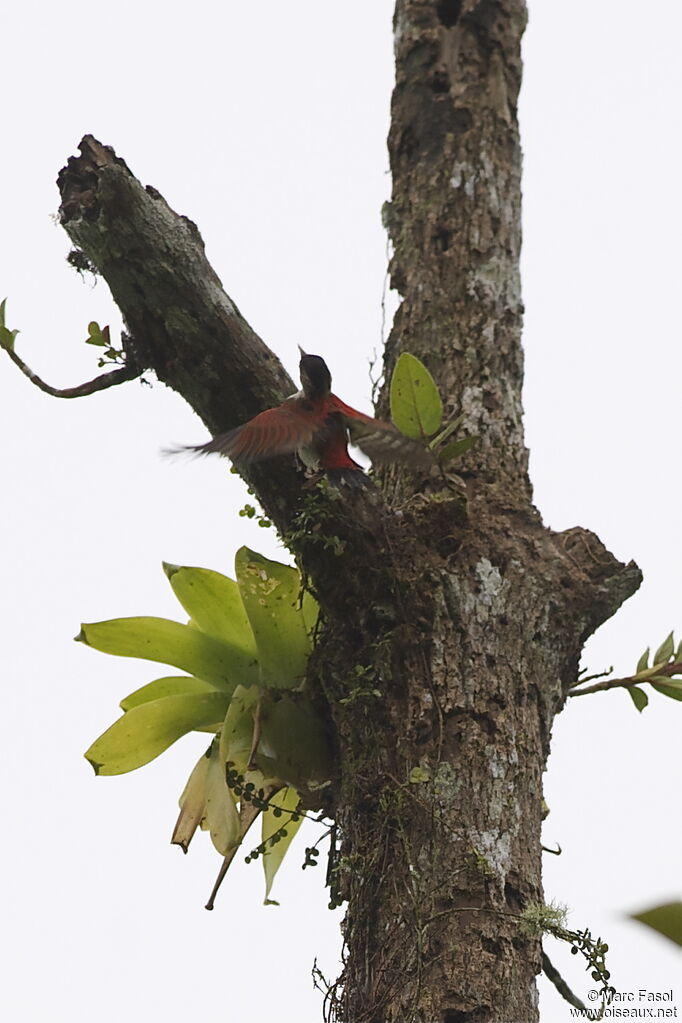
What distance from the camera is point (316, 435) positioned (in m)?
1.75

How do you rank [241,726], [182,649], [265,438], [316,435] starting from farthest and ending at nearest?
[182,649] < [241,726] < [316,435] < [265,438]

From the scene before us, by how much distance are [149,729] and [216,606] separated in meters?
0.25

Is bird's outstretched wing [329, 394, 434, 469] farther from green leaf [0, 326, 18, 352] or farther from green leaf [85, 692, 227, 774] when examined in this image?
green leaf [0, 326, 18, 352]

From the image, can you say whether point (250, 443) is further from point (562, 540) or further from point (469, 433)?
point (562, 540)

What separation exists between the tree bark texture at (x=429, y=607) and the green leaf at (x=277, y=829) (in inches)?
8.1

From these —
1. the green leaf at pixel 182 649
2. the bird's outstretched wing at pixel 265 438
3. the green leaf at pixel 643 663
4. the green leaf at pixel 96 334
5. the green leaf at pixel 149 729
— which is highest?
the green leaf at pixel 96 334

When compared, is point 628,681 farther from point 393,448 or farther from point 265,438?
point 265,438

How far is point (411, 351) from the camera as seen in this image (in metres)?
2.06

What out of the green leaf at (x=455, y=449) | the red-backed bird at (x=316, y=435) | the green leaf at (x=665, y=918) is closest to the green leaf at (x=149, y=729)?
the red-backed bird at (x=316, y=435)

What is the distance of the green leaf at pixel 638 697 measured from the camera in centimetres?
195

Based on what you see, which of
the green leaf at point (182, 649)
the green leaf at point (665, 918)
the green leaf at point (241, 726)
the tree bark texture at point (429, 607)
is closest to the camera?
the green leaf at point (665, 918)

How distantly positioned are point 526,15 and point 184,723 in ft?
5.82

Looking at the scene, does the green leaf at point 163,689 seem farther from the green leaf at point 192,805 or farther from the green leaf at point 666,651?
the green leaf at point 666,651

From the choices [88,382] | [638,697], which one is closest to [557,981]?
[638,697]
